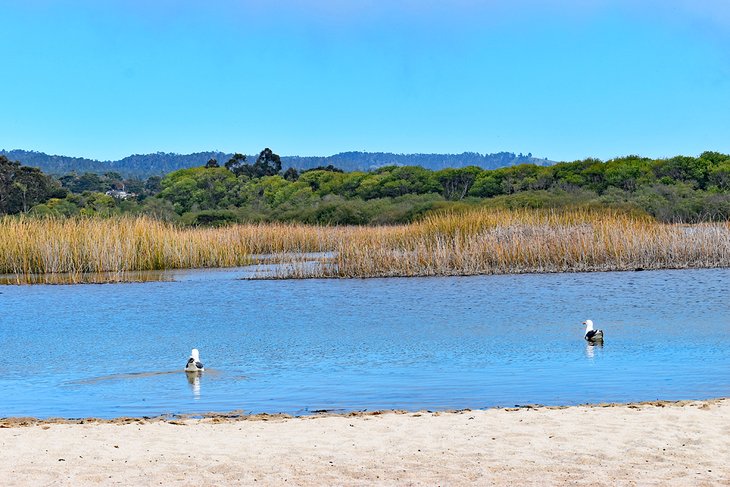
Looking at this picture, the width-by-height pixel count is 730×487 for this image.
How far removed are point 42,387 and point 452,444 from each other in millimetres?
6162

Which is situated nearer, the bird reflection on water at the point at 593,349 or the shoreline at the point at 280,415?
the shoreline at the point at 280,415

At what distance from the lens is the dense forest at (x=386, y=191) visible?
55.0m

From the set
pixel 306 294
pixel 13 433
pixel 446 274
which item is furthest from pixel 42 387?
pixel 446 274

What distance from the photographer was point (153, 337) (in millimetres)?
16953

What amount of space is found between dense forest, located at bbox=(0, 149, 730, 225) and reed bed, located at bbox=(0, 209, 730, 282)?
1630 centimetres

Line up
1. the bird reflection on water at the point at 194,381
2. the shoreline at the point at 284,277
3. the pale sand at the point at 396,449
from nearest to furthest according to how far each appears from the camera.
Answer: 1. the pale sand at the point at 396,449
2. the bird reflection on water at the point at 194,381
3. the shoreline at the point at 284,277

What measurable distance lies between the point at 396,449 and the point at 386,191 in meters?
73.8

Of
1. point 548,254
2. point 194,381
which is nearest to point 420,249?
point 548,254

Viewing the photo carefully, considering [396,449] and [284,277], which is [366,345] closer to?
[396,449]

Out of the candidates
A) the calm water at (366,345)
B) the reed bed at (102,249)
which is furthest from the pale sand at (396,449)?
the reed bed at (102,249)

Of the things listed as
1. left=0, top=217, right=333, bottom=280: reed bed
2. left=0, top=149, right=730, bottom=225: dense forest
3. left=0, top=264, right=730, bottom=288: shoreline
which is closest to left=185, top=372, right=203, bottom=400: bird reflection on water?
left=0, top=264, right=730, bottom=288: shoreline

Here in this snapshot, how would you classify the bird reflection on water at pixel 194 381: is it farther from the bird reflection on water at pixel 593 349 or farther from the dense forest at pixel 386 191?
the dense forest at pixel 386 191

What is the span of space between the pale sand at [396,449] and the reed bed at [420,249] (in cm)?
1879

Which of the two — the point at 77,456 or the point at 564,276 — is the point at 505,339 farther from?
the point at 564,276
